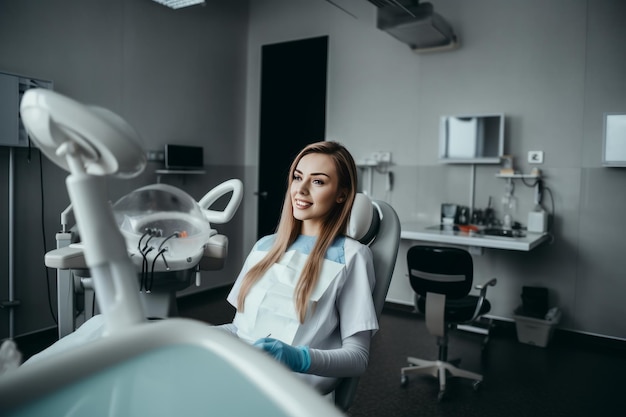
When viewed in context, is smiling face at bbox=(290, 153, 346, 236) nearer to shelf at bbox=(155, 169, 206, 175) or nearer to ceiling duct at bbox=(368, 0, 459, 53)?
ceiling duct at bbox=(368, 0, 459, 53)

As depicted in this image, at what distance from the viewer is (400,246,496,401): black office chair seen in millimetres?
2779

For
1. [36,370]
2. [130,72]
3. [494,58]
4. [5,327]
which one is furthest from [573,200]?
[5,327]

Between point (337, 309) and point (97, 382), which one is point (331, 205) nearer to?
point (337, 309)

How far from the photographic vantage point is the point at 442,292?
2834mm

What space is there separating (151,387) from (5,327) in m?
3.43

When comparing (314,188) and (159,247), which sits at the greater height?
(314,188)

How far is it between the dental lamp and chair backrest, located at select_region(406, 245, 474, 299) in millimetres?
2401

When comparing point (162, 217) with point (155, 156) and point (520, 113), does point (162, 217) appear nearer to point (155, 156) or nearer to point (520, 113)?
point (155, 156)

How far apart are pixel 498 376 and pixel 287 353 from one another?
8.08ft

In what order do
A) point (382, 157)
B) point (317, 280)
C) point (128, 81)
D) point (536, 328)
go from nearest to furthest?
point (317, 280), point (536, 328), point (128, 81), point (382, 157)

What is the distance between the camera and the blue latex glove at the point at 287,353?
1.02 m

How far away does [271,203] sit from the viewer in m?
5.32

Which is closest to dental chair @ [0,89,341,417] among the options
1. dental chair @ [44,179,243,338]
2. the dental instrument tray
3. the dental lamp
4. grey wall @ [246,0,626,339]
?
the dental lamp

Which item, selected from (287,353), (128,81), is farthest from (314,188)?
(128,81)
